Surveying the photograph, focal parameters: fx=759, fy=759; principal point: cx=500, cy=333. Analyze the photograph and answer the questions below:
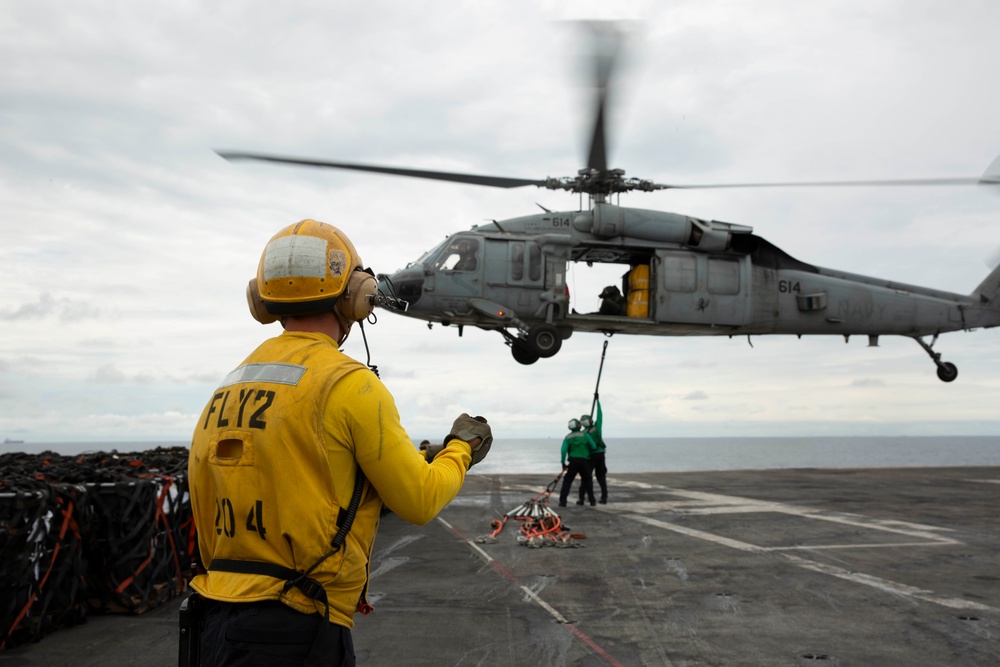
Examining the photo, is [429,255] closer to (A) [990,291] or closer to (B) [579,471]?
(B) [579,471]

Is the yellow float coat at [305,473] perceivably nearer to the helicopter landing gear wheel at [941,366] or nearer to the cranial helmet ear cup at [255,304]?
the cranial helmet ear cup at [255,304]

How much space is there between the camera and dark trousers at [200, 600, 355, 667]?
2248 millimetres

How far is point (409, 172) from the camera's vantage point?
13.6m

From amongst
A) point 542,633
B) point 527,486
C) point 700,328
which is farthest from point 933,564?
point 527,486

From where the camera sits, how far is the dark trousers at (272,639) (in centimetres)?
225

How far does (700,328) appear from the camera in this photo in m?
17.6

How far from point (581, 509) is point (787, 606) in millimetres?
8411

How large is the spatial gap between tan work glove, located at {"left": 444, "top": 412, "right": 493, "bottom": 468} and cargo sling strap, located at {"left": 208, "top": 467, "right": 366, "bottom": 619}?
424mm

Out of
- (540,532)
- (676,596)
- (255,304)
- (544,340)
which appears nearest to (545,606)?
(676,596)

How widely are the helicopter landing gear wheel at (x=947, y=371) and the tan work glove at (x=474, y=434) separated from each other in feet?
67.6

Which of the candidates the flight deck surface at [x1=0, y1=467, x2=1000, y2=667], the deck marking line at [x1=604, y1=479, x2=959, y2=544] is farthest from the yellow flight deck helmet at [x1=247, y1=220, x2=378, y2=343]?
the deck marking line at [x1=604, y1=479, x2=959, y2=544]

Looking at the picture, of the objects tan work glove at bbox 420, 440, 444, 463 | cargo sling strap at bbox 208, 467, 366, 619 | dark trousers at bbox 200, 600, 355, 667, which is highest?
tan work glove at bbox 420, 440, 444, 463

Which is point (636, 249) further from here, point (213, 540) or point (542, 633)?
point (213, 540)

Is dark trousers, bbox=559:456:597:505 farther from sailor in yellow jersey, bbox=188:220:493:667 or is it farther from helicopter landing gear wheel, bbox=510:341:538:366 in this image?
sailor in yellow jersey, bbox=188:220:493:667
